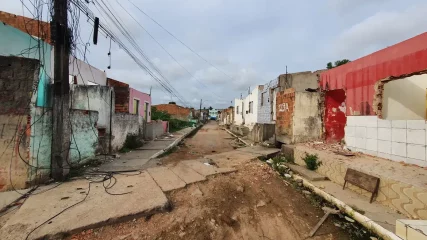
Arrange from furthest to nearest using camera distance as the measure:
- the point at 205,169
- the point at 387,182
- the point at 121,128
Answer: the point at 121,128
the point at 205,169
the point at 387,182

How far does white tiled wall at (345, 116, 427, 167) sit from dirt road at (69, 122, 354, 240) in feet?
8.08

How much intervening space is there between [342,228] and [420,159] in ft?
8.52

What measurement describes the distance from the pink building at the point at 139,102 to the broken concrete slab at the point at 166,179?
7544 millimetres

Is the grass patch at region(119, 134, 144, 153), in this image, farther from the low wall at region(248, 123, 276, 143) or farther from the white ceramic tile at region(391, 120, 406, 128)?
the white ceramic tile at region(391, 120, 406, 128)

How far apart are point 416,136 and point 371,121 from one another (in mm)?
1313

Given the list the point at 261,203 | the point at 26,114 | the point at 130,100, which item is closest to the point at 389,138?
the point at 261,203

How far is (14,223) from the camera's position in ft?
10.1

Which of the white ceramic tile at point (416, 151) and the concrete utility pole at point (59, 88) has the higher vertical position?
the concrete utility pole at point (59, 88)

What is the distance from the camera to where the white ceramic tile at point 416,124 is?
4.44 metres

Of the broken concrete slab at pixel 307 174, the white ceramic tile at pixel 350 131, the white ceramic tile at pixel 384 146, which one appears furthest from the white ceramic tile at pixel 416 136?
the broken concrete slab at pixel 307 174

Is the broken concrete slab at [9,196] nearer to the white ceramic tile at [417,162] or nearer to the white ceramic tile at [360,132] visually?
the white ceramic tile at [417,162]

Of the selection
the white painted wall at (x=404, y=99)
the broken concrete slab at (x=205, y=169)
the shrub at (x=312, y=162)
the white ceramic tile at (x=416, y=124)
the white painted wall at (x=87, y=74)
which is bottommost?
the broken concrete slab at (x=205, y=169)

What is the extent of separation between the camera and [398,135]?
5.00 meters

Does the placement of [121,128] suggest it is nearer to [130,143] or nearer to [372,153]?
[130,143]
